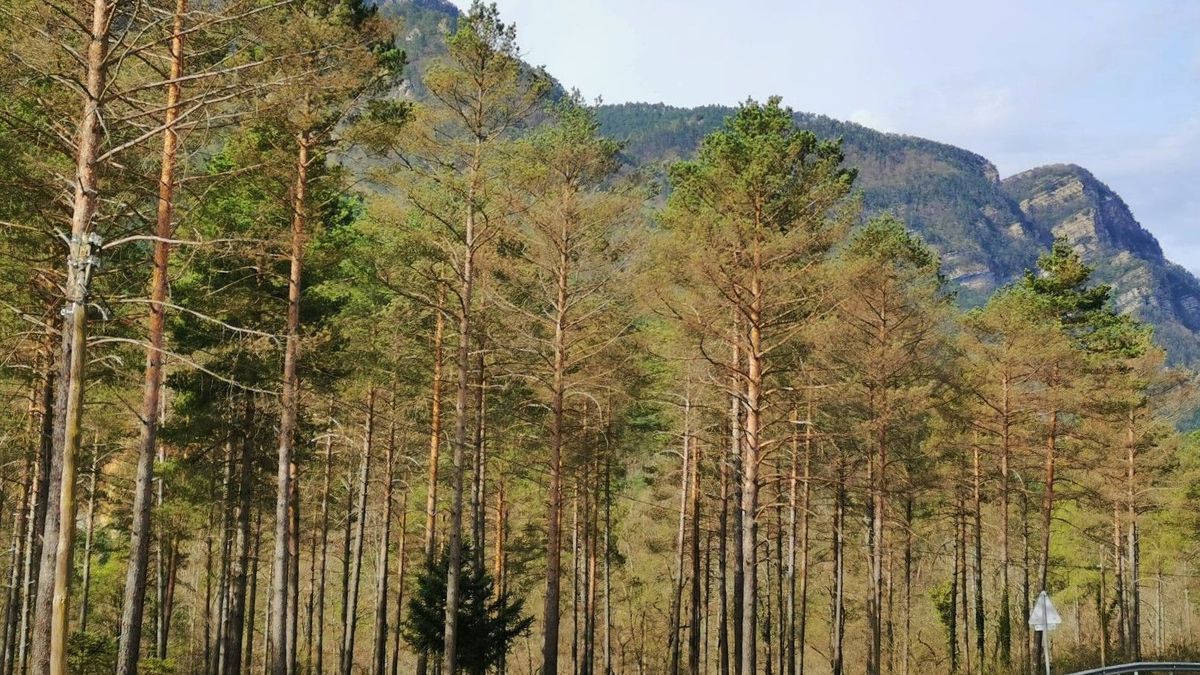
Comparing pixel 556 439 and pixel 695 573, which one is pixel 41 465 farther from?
pixel 695 573

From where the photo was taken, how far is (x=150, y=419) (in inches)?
442

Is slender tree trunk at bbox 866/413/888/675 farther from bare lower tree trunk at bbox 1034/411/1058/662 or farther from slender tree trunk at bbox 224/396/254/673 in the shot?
slender tree trunk at bbox 224/396/254/673

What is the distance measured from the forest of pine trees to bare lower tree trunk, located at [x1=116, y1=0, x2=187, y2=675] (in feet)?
0.18

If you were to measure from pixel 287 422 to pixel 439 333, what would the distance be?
7263 mm

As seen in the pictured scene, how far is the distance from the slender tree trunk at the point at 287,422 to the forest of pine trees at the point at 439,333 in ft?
0.26

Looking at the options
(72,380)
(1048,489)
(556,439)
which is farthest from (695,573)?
(72,380)

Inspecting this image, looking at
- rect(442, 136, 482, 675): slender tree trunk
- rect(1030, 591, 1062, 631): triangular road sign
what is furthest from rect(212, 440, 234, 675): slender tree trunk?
rect(1030, 591, 1062, 631): triangular road sign

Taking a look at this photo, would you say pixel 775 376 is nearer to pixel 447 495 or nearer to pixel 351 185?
pixel 351 185

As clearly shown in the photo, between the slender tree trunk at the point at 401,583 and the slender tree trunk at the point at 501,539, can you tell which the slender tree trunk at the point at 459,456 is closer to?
the slender tree trunk at the point at 401,583

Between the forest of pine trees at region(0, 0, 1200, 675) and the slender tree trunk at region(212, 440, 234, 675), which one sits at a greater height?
the forest of pine trees at region(0, 0, 1200, 675)

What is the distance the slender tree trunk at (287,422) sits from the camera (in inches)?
552

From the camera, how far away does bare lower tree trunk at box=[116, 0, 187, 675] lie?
11.1 meters

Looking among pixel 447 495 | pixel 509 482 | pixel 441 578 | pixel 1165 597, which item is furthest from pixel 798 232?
pixel 1165 597

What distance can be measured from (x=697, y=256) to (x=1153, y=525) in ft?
108
